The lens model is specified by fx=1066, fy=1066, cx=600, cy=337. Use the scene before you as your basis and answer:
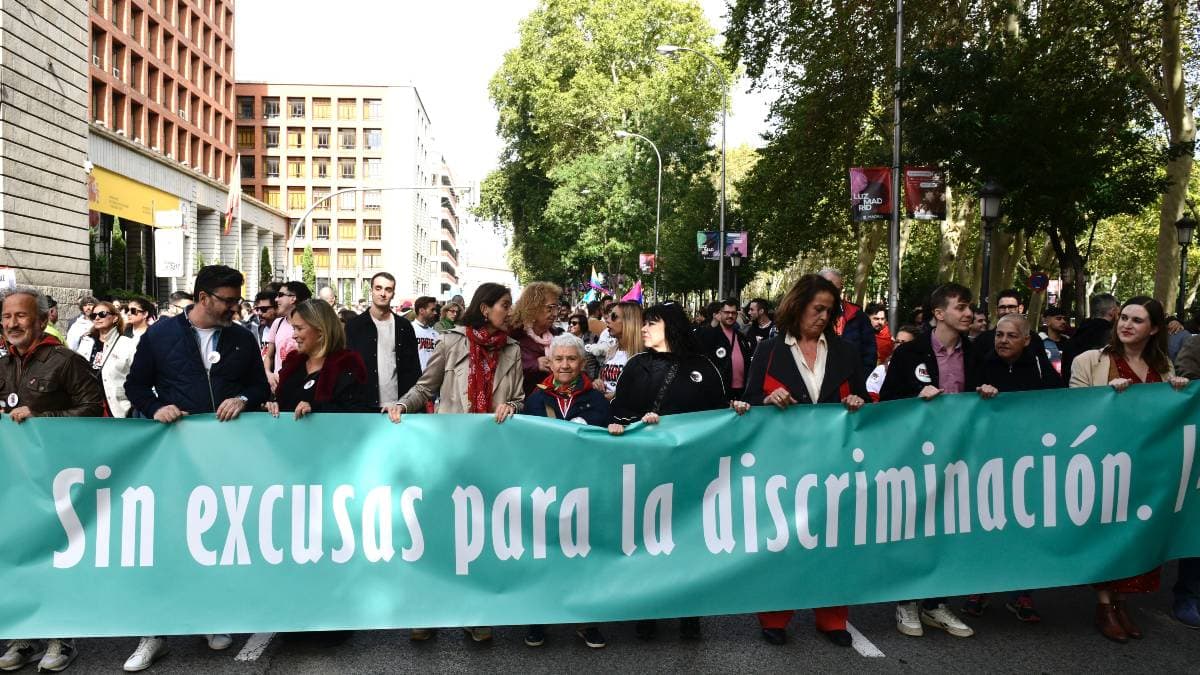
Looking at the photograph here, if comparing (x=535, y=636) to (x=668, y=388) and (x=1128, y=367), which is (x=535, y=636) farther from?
(x=1128, y=367)

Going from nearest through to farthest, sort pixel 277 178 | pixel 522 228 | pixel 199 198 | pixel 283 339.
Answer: pixel 283 339 → pixel 199 198 → pixel 522 228 → pixel 277 178

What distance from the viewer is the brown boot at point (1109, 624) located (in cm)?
541

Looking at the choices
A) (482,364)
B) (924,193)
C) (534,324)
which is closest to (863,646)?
(482,364)

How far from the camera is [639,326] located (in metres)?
6.13

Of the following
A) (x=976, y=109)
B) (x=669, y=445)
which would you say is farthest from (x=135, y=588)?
(x=976, y=109)

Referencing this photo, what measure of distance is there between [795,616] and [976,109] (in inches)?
610

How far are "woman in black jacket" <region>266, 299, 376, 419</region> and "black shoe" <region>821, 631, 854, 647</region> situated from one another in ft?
8.87

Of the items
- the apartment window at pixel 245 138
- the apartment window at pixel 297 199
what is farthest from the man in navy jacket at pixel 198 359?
the apartment window at pixel 245 138

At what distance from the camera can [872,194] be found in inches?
847

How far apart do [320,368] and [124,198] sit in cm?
3947

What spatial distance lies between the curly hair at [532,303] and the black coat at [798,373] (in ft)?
5.61

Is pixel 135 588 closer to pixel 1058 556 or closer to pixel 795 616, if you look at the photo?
pixel 795 616

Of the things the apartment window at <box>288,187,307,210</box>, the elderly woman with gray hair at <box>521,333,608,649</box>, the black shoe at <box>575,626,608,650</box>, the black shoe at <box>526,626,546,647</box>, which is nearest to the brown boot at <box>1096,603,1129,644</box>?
the black shoe at <box>575,626,608,650</box>

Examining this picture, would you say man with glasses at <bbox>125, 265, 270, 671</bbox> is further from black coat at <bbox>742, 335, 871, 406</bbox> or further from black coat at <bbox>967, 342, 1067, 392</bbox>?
black coat at <bbox>967, 342, 1067, 392</bbox>
